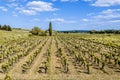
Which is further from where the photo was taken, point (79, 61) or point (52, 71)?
point (79, 61)

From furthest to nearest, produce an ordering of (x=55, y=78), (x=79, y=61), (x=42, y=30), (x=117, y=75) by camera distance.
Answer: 1. (x=42, y=30)
2. (x=79, y=61)
3. (x=117, y=75)
4. (x=55, y=78)

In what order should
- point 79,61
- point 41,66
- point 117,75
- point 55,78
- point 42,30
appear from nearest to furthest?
point 55,78 < point 117,75 < point 41,66 < point 79,61 < point 42,30

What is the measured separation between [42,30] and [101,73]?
272 feet

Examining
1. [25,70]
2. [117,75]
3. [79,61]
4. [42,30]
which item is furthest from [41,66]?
[42,30]

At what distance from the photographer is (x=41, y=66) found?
20.7 m

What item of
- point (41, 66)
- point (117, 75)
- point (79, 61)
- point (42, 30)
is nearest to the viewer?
point (117, 75)

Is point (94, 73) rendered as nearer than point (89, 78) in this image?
No

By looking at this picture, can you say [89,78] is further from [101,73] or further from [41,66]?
[41,66]

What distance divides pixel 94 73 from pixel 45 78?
13.7ft

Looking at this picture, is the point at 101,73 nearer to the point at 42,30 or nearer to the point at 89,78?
the point at 89,78

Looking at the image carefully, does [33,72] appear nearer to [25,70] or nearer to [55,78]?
[25,70]

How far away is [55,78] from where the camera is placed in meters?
16.3

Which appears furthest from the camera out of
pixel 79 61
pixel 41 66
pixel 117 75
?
pixel 79 61

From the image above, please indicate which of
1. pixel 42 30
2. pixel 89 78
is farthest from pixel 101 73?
pixel 42 30
